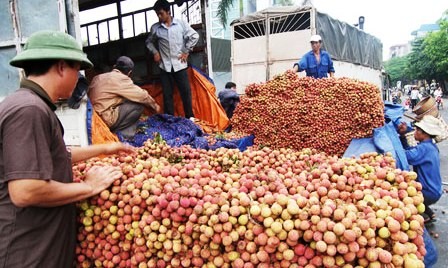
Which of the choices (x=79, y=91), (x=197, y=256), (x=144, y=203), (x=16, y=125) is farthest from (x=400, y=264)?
(x=79, y=91)

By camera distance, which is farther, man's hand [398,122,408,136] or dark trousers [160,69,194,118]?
dark trousers [160,69,194,118]

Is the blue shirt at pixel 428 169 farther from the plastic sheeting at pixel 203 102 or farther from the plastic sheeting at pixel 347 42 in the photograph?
the plastic sheeting at pixel 347 42

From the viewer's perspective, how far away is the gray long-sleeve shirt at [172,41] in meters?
5.77

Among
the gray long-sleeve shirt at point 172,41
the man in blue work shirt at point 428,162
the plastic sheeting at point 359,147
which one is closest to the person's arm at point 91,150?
the plastic sheeting at point 359,147

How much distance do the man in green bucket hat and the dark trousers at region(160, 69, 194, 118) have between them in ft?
13.6

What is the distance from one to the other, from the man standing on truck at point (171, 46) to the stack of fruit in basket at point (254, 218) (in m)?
3.88

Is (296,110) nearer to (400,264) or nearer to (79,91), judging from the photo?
(79,91)

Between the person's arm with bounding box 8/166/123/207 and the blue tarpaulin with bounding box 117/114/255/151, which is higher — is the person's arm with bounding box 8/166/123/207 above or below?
above

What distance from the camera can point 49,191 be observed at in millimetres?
1521

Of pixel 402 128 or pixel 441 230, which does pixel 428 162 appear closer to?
pixel 441 230

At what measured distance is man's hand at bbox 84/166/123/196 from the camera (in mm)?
1839

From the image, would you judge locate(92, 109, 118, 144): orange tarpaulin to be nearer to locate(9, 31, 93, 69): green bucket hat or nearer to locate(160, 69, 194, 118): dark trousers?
locate(160, 69, 194, 118): dark trousers

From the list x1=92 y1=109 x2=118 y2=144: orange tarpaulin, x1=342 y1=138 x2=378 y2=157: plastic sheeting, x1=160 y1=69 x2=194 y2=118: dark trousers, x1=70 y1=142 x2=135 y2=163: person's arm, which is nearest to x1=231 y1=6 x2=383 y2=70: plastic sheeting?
x1=160 y1=69 x2=194 y2=118: dark trousers

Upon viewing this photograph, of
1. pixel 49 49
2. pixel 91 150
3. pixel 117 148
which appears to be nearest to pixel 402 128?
pixel 117 148
